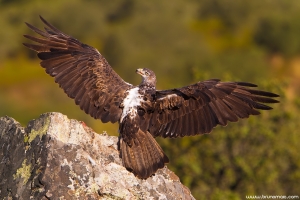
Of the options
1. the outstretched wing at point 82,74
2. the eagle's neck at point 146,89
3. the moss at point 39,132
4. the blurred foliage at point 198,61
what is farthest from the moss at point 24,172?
the blurred foliage at point 198,61

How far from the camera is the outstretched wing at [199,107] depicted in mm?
9523

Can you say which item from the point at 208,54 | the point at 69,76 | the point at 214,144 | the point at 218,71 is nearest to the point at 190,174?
the point at 214,144

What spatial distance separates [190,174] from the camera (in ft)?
55.7

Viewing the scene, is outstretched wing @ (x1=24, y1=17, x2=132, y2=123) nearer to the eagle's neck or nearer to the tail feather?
the eagle's neck

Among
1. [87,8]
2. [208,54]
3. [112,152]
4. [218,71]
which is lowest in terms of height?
[112,152]

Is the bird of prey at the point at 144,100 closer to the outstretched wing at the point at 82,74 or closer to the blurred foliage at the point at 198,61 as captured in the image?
the outstretched wing at the point at 82,74

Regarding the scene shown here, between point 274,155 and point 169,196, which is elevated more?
point 274,155

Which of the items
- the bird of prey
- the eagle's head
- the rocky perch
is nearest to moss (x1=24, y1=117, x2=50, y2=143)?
the rocky perch

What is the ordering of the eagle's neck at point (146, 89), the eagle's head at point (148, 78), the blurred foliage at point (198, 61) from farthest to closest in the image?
the blurred foliage at point (198, 61) < the eagle's head at point (148, 78) < the eagle's neck at point (146, 89)

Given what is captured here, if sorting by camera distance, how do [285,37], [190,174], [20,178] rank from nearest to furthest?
1. [20,178]
2. [190,174]
3. [285,37]

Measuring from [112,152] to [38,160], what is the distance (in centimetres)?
114

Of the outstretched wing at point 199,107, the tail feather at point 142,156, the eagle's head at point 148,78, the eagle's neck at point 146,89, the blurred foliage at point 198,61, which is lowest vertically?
the tail feather at point 142,156

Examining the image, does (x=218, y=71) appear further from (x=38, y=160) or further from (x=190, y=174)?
(x=38, y=160)

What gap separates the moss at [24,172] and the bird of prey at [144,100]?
1.43 metres
